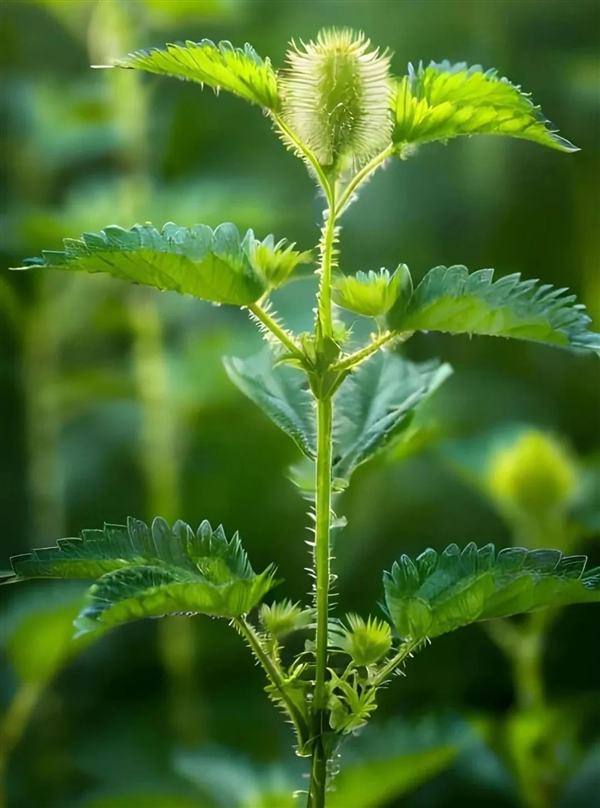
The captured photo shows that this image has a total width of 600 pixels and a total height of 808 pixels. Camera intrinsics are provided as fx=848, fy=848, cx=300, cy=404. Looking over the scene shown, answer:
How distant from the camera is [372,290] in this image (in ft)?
1.37

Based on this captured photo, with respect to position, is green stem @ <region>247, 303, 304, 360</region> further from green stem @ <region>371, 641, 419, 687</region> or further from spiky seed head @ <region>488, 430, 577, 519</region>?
spiky seed head @ <region>488, 430, 577, 519</region>

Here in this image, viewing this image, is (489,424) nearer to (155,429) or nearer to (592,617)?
(592,617)

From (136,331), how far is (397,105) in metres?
0.56

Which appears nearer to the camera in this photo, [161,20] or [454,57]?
[161,20]

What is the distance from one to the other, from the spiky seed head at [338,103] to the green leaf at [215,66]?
0.02 m

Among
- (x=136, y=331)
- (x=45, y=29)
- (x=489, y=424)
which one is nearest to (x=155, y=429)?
(x=136, y=331)

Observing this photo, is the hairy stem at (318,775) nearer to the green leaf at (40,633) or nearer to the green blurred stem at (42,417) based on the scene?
the green leaf at (40,633)

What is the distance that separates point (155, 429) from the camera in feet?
2.92

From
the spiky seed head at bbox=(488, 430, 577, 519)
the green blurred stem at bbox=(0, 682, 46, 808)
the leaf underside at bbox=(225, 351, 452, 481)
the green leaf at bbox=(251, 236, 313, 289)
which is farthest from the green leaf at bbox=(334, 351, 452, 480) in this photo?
the green blurred stem at bbox=(0, 682, 46, 808)

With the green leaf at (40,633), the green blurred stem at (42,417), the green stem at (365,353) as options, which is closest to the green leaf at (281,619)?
the green stem at (365,353)

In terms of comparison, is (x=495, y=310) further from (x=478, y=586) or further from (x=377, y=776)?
(x=377, y=776)

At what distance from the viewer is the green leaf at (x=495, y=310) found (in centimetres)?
37

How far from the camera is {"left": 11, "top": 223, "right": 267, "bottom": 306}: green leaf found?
363 millimetres

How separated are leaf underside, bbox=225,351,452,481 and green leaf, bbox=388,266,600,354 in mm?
89
